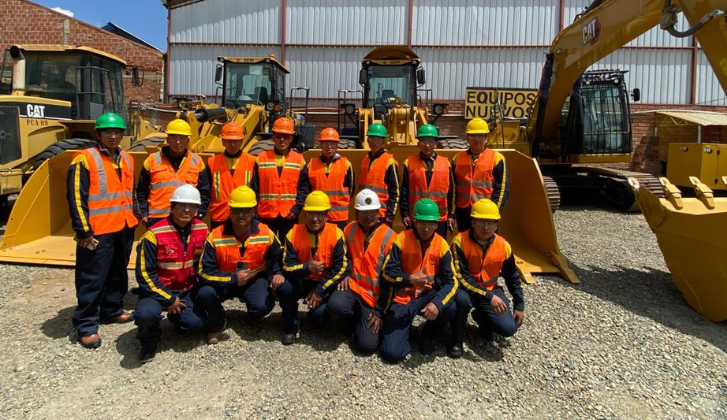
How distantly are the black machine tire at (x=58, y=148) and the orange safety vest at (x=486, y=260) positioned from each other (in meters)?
6.64

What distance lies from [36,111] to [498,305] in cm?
805

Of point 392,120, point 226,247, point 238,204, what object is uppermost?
point 392,120

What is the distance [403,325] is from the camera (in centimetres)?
365

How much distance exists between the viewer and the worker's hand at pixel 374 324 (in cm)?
Result: 365

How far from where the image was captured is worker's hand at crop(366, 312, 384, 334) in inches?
144

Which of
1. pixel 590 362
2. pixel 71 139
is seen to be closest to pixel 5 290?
pixel 71 139

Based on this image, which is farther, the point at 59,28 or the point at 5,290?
the point at 59,28

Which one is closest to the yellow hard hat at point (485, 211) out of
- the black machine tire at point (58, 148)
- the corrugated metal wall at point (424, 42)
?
the black machine tire at point (58, 148)

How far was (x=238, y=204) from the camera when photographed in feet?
12.3

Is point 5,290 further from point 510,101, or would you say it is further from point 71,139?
point 510,101

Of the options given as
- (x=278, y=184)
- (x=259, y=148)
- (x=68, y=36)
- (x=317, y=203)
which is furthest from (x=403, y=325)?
(x=68, y=36)

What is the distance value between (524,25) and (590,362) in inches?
552

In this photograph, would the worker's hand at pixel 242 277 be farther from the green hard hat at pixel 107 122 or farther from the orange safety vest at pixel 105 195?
the green hard hat at pixel 107 122

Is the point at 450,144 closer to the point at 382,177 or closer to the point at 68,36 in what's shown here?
the point at 382,177
